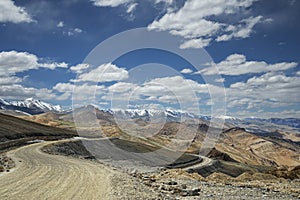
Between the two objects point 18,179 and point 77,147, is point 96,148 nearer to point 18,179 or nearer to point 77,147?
point 77,147

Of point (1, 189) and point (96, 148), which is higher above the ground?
point (1, 189)

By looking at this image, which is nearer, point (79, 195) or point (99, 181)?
point (79, 195)

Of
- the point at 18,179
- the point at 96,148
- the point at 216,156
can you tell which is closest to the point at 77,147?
the point at 96,148

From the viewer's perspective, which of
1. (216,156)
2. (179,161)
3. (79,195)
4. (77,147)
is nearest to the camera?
(79,195)

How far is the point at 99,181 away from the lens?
2870 centimetres

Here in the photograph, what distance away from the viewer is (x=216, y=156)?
18838cm

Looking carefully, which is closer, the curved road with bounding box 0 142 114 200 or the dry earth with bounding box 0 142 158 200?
the curved road with bounding box 0 142 114 200

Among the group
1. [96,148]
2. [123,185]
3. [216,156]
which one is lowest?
[216,156]

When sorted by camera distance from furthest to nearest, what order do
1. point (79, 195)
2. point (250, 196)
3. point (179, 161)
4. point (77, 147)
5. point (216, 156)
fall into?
point (216, 156) → point (179, 161) → point (77, 147) → point (250, 196) → point (79, 195)

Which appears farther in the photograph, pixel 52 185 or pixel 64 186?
pixel 52 185

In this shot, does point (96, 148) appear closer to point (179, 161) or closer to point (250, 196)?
point (179, 161)

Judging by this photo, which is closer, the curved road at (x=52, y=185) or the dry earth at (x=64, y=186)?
the curved road at (x=52, y=185)

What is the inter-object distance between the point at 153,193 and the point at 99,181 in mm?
6836

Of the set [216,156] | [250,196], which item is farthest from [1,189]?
[216,156]
